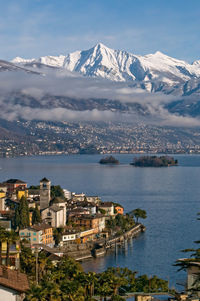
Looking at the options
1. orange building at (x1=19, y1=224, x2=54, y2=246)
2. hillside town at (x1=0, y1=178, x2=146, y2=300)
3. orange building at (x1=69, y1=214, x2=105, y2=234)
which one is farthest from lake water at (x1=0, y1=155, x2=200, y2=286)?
orange building at (x1=19, y1=224, x2=54, y2=246)

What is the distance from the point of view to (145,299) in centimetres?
1031

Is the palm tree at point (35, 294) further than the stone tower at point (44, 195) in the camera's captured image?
No

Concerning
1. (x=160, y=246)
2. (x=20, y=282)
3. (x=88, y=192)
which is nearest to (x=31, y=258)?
(x=20, y=282)

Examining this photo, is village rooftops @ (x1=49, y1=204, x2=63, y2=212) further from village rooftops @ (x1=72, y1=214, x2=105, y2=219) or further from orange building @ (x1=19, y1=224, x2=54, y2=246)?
orange building @ (x1=19, y1=224, x2=54, y2=246)

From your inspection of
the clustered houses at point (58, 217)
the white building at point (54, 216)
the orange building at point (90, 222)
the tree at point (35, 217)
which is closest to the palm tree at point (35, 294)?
the clustered houses at point (58, 217)

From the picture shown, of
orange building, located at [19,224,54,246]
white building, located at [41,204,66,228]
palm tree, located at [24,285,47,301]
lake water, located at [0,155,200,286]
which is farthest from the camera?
white building, located at [41,204,66,228]

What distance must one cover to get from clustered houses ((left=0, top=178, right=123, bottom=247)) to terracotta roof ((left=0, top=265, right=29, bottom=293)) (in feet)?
66.3

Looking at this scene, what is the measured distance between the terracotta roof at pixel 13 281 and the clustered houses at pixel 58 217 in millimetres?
20194

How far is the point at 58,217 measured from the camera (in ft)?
129

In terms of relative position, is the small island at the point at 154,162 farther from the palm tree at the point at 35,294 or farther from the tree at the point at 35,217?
the palm tree at the point at 35,294

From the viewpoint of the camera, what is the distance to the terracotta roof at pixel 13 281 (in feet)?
32.6

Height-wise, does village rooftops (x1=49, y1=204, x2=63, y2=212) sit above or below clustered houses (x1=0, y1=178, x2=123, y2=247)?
above

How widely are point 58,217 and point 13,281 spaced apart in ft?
95.0

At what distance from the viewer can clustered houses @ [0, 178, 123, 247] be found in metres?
34.7
